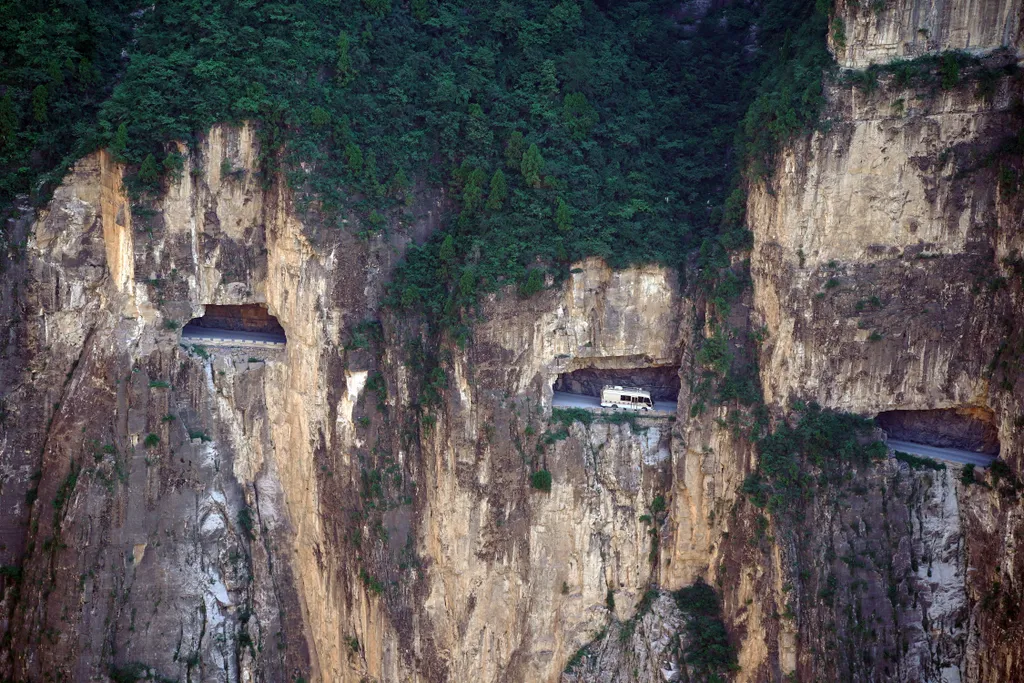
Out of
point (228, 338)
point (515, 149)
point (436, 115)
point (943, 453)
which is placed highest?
point (436, 115)

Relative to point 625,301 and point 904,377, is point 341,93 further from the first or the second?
point 904,377

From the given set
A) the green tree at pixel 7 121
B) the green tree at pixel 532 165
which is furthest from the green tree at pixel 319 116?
the green tree at pixel 7 121

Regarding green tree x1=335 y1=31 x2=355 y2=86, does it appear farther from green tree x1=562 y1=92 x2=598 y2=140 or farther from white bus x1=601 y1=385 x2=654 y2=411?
white bus x1=601 y1=385 x2=654 y2=411

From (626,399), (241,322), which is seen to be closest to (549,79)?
(626,399)

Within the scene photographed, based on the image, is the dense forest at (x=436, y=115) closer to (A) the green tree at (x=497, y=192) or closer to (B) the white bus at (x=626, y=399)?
(A) the green tree at (x=497, y=192)

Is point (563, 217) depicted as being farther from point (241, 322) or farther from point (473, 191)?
point (241, 322)

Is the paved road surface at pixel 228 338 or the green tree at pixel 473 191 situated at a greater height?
the green tree at pixel 473 191
